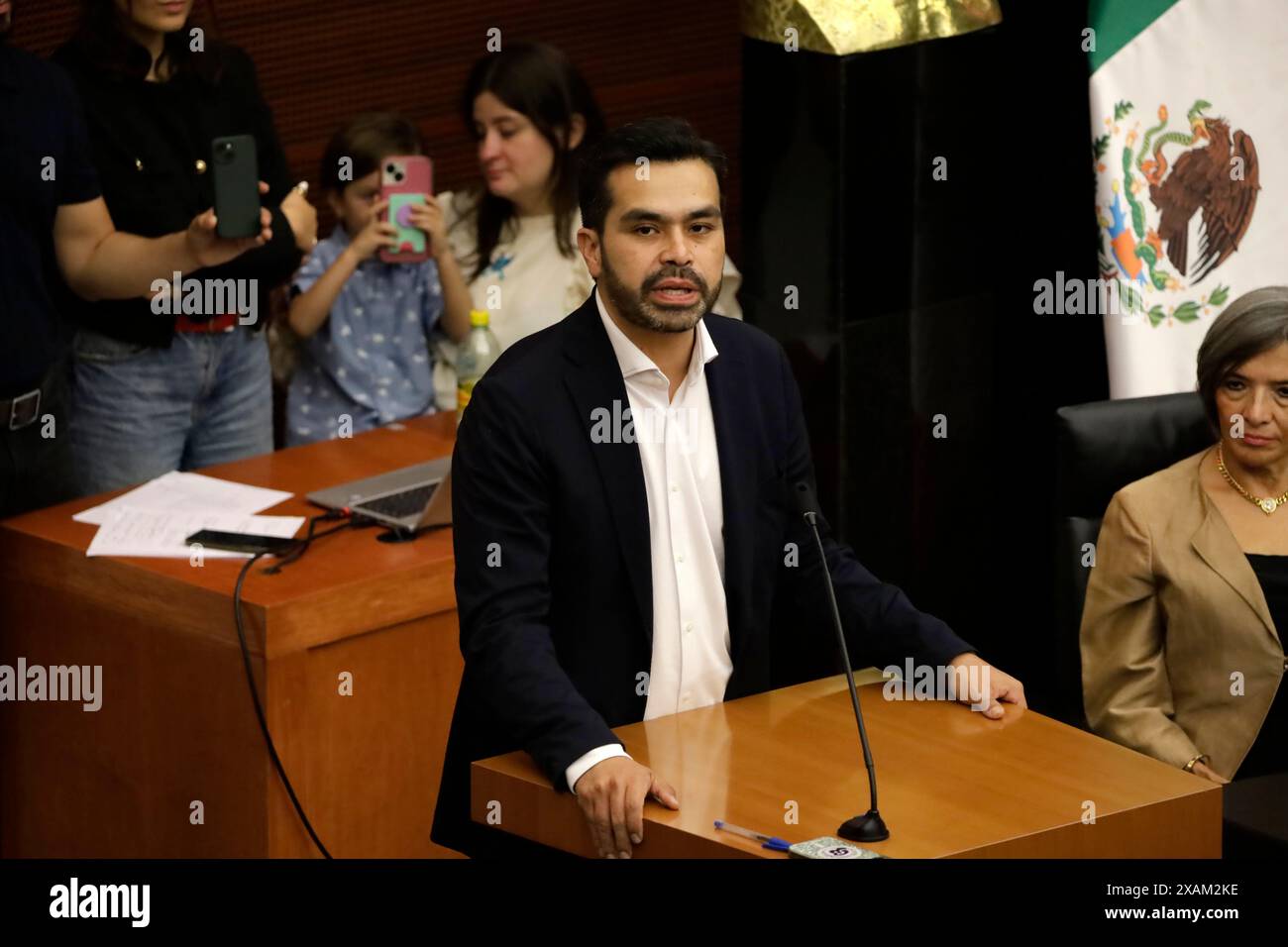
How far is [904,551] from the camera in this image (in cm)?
455

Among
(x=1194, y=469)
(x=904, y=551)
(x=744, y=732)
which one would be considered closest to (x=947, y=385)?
(x=904, y=551)

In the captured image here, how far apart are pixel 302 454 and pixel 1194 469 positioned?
1873 millimetres

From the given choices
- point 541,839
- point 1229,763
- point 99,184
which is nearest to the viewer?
point 541,839

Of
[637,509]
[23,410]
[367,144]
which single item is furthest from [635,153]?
[367,144]

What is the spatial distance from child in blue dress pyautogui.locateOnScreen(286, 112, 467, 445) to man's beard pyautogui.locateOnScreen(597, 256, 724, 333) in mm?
1845

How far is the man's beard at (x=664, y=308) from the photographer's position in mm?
2605

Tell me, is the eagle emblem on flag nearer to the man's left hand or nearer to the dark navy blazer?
the dark navy blazer

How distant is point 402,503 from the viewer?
3.83m

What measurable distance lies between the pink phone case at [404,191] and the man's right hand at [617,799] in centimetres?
227

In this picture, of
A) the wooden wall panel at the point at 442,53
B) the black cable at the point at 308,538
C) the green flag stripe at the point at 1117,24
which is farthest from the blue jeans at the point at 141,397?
the green flag stripe at the point at 1117,24

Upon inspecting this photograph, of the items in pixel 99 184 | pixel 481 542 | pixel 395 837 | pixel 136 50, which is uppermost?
pixel 136 50

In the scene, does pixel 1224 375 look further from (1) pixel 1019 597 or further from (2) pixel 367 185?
(2) pixel 367 185

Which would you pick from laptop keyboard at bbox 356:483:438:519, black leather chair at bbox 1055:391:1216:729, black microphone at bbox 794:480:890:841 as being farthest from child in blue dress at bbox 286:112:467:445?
black microphone at bbox 794:480:890:841

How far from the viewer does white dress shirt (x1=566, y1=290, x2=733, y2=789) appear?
2.71 m
